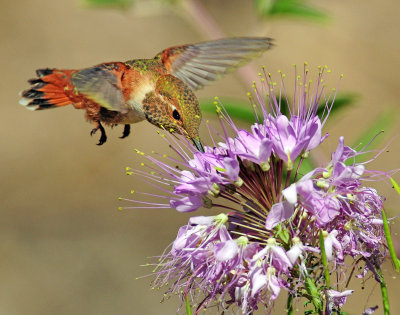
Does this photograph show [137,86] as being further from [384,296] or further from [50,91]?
[384,296]

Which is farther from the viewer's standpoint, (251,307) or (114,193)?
(114,193)

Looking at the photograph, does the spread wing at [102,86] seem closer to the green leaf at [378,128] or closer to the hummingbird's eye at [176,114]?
the hummingbird's eye at [176,114]

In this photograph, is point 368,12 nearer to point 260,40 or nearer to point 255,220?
point 260,40

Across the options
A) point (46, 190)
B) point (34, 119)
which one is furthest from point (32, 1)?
point (46, 190)

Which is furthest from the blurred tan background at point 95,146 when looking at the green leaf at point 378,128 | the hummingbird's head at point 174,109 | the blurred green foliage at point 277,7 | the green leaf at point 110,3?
the hummingbird's head at point 174,109

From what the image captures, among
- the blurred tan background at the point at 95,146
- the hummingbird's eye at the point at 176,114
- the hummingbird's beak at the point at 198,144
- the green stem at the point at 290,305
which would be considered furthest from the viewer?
the blurred tan background at the point at 95,146

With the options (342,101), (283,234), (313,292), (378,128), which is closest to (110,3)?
(342,101)

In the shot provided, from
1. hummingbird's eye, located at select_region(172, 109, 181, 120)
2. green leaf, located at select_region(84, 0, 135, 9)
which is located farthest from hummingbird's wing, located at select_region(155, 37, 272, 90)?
green leaf, located at select_region(84, 0, 135, 9)
